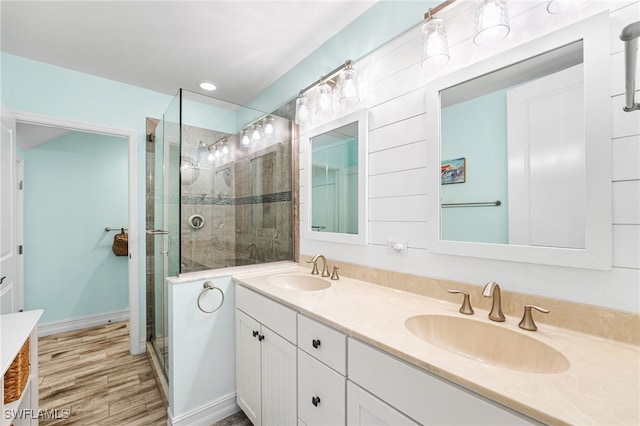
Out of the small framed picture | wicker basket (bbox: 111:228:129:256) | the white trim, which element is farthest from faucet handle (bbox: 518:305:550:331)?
wicker basket (bbox: 111:228:129:256)

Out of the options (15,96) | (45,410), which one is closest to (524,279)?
(45,410)

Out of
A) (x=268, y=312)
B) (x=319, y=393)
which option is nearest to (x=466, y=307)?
(x=319, y=393)

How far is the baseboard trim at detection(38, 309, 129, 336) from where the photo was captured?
3027 millimetres

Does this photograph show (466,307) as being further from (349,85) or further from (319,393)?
(349,85)

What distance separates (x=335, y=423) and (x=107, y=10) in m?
2.47

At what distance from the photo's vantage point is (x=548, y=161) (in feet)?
3.28

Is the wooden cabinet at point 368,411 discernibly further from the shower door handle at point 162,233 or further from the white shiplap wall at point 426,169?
the shower door handle at point 162,233

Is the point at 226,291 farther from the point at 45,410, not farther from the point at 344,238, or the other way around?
the point at 45,410

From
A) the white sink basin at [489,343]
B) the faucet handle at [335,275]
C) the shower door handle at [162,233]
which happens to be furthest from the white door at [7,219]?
the white sink basin at [489,343]

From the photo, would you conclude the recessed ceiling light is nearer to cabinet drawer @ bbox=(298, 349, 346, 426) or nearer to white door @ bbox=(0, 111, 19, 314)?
white door @ bbox=(0, 111, 19, 314)

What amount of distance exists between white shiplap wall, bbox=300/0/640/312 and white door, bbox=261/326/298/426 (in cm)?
65

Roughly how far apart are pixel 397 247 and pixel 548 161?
2.33 feet

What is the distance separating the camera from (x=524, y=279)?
1.04 metres

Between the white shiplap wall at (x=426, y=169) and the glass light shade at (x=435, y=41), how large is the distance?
0.09m
